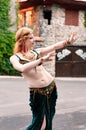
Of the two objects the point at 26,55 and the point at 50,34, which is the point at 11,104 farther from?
the point at 50,34

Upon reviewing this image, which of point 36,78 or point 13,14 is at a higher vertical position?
point 36,78

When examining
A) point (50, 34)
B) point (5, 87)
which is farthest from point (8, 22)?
point (5, 87)

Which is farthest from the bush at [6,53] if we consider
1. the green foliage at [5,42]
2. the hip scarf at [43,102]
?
the hip scarf at [43,102]

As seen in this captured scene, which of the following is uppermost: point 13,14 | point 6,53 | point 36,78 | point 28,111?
point 36,78

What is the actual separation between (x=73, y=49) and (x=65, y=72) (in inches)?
59.9

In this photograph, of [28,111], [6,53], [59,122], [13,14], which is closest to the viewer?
[59,122]

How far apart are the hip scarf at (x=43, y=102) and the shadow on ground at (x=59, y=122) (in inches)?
93.4

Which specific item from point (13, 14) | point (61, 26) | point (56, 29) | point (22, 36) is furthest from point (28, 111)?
point (61, 26)

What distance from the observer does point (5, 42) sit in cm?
2467

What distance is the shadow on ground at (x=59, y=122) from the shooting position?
27.0ft

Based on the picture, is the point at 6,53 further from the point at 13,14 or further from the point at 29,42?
the point at 29,42

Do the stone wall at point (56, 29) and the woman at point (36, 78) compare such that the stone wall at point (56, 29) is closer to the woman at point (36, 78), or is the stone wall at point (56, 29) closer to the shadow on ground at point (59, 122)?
the shadow on ground at point (59, 122)

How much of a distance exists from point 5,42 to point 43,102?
1922 cm

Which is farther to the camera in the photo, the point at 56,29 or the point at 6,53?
the point at 56,29
